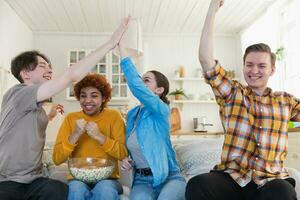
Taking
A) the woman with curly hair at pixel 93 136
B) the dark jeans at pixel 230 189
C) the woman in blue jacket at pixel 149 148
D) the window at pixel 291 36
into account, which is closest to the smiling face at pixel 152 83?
the woman in blue jacket at pixel 149 148

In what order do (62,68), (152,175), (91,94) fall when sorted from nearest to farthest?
→ (152,175) → (91,94) → (62,68)

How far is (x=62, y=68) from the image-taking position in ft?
19.2

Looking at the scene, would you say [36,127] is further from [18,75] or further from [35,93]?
[18,75]

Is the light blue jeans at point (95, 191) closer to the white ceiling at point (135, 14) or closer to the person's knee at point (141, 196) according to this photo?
the person's knee at point (141, 196)

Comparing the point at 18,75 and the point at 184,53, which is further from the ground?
the point at 184,53

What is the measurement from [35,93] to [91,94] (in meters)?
0.51

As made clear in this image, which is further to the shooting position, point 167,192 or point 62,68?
point 62,68

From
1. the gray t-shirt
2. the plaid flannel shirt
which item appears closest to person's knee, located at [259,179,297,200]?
the plaid flannel shirt

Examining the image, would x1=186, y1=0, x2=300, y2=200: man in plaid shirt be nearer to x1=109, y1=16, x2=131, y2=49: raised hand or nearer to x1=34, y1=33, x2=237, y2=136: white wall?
x1=109, y1=16, x2=131, y2=49: raised hand

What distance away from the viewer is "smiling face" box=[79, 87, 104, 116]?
2.13 metres

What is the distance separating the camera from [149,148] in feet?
6.21

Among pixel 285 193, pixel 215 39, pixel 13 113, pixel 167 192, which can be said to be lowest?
pixel 167 192

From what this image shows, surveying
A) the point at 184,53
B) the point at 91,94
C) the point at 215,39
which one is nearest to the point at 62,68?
the point at 184,53

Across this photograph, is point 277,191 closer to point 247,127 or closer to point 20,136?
point 247,127
